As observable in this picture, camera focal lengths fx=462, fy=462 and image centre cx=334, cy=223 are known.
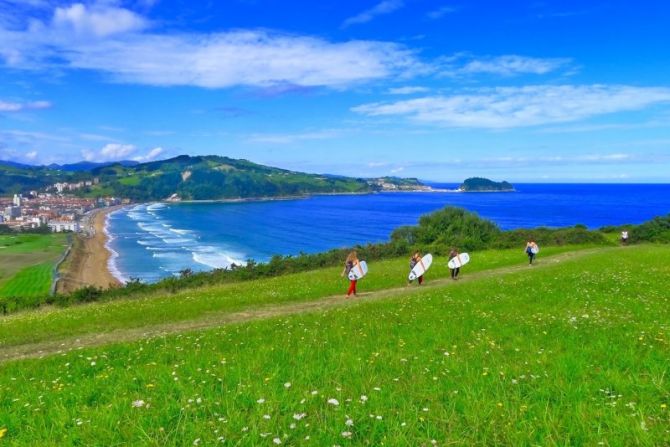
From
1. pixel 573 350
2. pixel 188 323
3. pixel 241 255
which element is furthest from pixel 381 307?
pixel 241 255

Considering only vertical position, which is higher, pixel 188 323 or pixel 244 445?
pixel 244 445

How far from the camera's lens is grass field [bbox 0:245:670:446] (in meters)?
6.12

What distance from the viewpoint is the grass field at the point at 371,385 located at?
6.12 m

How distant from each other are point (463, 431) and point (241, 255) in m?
120

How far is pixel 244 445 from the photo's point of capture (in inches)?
224

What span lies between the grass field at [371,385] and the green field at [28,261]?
182 ft

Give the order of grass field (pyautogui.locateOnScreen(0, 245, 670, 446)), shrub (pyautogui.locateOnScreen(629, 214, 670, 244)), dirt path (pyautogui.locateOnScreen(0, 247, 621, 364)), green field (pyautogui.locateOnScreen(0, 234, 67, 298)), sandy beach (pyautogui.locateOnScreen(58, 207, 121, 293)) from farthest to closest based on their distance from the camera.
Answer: green field (pyautogui.locateOnScreen(0, 234, 67, 298))
sandy beach (pyautogui.locateOnScreen(58, 207, 121, 293))
shrub (pyautogui.locateOnScreen(629, 214, 670, 244))
dirt path (pyautogui.locateOnScreen(0, 247, 621, 364))
grass field (pyautogui.locateOnScreen(0, 245, 670, 446))

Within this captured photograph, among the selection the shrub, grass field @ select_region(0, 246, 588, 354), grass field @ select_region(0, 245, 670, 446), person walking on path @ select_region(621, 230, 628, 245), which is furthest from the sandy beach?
the shrub

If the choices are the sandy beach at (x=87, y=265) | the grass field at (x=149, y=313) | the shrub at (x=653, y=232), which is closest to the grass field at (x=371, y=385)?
the grass field at (x=149, y=313)

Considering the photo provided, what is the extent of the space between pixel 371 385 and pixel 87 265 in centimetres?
12706

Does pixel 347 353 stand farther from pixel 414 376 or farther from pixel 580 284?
pixel 580 284

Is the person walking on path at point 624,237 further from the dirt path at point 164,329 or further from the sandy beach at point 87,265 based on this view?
the sandy beach at point 87,265

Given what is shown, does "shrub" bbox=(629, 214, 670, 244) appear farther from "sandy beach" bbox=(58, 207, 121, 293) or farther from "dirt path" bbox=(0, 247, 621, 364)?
"sandy beach" bbox=(58, 207, 121, 293)

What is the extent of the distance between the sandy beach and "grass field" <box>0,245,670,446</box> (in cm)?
6848
